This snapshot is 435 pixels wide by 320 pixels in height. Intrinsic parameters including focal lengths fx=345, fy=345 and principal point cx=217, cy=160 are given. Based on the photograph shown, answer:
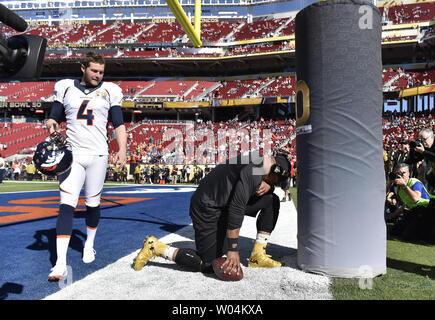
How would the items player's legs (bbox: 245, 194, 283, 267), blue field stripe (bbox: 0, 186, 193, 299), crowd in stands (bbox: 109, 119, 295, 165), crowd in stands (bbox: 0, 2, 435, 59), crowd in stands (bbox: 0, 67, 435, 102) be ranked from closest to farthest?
blue field stripe (bbox: 0, 186, 193, 299) < player's legs (bbox: 245, 194, 283, 267) < crowd in stands (bbox: 109, 119, 295, 165) < crowd in stands (bbox: 0, 67, 435, 102) < crowd in stands (bbox: 0, 2, 435, 59)

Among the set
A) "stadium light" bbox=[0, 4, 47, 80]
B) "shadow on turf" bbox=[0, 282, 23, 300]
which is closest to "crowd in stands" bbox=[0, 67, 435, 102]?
"shadow on turf" bbox=[0, 282, 23, 300]

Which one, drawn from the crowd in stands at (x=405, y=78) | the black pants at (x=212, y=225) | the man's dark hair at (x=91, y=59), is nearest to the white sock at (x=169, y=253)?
the black pants at (x=212, y=225)

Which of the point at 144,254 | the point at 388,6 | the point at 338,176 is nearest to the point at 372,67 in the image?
the point at 338,176

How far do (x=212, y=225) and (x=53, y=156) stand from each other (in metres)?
1.42

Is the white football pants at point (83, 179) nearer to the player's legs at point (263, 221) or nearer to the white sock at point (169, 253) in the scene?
the white sock at point (169, 253)

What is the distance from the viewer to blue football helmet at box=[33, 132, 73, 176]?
8.64 ft

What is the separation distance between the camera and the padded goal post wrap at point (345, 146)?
277 cm

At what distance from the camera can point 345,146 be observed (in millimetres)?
2811

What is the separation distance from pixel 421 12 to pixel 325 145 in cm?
3893

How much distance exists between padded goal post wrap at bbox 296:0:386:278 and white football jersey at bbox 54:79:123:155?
1.88 metres

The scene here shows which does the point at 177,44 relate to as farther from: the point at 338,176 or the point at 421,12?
the point at 338,176

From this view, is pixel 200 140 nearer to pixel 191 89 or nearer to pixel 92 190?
pixel 191 89

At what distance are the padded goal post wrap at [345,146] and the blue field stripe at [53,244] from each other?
1.99 metres

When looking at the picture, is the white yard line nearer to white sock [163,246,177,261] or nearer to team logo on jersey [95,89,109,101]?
white sock [163,246,177,261]
